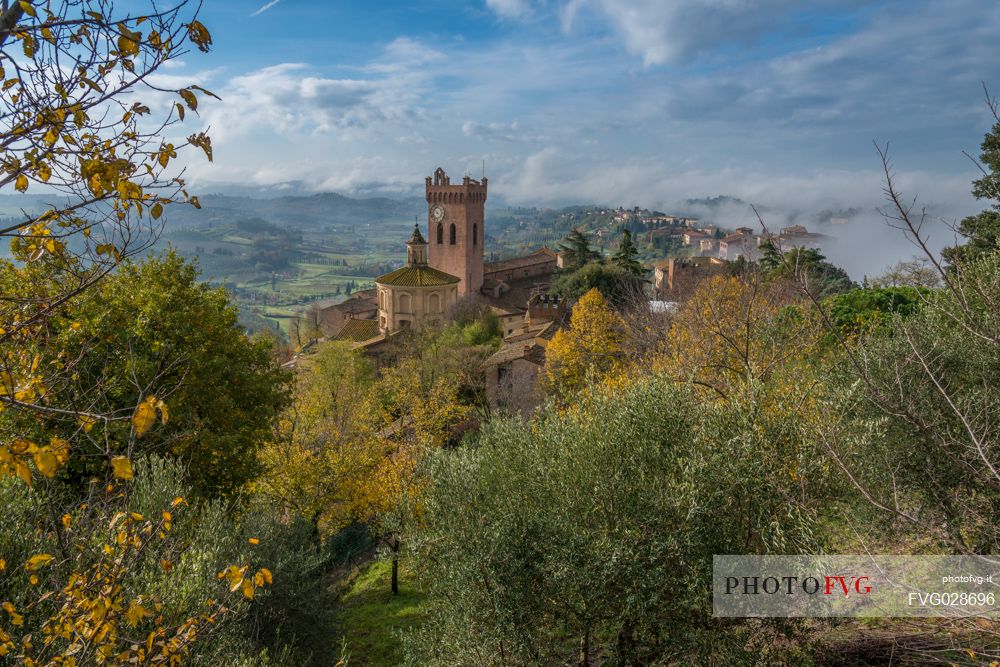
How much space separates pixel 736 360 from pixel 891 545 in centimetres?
899

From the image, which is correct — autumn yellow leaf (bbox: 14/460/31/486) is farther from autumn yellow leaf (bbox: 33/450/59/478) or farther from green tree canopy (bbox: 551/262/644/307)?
green tree canopy (bbox: 551/262/644/307)

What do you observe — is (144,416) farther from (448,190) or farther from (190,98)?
(448,190)

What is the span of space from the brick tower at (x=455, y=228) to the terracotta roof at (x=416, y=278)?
15.1m

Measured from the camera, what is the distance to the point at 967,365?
11.5 meters

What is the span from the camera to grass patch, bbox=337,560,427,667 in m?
14.5

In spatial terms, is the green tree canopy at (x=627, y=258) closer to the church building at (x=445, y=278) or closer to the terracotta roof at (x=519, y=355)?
the church building at (x=445, y=278)

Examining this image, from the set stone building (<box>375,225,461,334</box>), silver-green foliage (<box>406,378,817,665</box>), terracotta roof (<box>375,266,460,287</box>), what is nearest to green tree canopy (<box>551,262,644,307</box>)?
stone building (<box>375,225,461,334</box>)

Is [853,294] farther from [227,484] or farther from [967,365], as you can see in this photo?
[227,484]

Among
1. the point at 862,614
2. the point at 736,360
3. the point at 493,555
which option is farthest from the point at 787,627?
the point at 736,360

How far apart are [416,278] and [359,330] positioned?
6486mm

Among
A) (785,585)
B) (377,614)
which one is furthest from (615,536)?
(377,614)

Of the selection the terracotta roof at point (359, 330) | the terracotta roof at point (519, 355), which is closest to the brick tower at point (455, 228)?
the terracotta roof at point (359, 330)

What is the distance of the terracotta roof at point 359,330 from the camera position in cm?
4888

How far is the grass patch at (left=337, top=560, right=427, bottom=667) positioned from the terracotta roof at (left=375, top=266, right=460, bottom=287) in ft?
98.7
